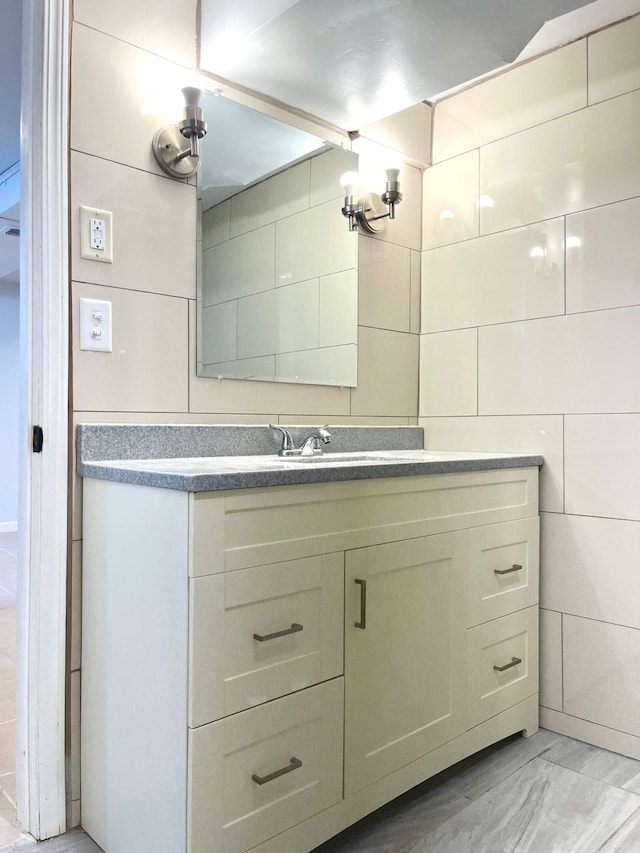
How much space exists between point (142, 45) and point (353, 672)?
5.19 feet

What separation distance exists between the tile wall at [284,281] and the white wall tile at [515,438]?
1.31ft

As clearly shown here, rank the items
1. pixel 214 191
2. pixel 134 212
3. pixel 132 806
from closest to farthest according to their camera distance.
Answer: pixel 132 806, pixel 134 212, pixel 214 191

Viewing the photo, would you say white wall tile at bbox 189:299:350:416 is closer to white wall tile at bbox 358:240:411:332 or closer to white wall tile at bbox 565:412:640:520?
white wall tile at bbox 358:240:411:332

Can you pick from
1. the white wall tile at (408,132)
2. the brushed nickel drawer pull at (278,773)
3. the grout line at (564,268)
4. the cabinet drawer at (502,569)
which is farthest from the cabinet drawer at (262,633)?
the white wall tile at (408,132)

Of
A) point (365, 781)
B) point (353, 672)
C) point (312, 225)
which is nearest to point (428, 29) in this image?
point (312, 225)

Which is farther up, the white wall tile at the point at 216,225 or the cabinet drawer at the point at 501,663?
the white wall tile at the point at 216,225

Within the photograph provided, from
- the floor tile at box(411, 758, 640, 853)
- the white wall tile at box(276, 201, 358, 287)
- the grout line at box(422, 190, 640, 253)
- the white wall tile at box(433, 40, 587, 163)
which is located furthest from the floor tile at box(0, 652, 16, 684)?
the white wall tile at box(433, 40, 587, 163)

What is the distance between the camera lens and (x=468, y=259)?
2248 mm

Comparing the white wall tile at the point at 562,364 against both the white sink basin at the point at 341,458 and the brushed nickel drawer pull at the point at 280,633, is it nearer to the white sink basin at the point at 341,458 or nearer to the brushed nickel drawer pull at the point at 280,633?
the white sink basin at the point at 341,458

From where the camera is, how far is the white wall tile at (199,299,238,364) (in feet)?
5.77

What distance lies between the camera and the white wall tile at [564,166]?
→ 6.10ft

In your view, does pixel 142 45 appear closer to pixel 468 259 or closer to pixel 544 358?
pixel 468 259

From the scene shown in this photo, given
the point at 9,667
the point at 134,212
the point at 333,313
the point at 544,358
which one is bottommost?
the point at 9,667

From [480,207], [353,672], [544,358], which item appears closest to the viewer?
[353,672]
